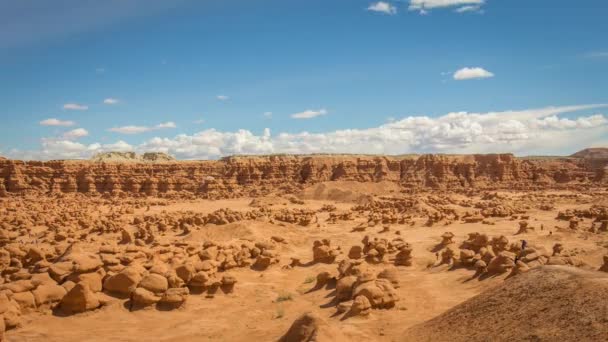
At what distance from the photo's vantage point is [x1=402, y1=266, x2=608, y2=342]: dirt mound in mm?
6422

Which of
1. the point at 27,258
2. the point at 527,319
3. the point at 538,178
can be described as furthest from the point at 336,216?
the point at 538,178

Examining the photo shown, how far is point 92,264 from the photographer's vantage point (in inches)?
488

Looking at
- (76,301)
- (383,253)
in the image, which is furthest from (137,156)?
(76,301)

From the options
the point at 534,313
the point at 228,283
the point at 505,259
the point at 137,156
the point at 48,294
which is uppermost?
the point at 137,156

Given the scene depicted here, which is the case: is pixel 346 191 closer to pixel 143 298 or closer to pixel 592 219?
pixel 592 219

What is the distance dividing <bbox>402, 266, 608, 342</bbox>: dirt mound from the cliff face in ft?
159

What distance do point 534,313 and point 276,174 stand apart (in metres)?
57.7

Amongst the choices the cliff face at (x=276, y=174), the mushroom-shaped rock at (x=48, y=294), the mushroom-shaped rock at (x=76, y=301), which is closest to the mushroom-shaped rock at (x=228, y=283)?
the mushroom-shaped rock at (x=76, y=301)

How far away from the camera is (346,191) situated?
49438mm

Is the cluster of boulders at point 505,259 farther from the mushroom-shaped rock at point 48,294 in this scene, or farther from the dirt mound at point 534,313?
the mushroom-shaped rock at point 48,294

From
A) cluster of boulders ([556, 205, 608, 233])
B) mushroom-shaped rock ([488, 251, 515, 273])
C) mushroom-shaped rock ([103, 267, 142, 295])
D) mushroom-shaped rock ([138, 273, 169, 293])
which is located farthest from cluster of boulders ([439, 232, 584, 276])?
mushroom-shaped rock ([103, 267, 142, 295])

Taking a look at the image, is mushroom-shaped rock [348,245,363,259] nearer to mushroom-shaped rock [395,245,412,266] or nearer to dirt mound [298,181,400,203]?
mushroom-shaped rock [395,245,412,266]

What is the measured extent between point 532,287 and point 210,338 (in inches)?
254

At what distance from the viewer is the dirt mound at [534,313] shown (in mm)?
6422
